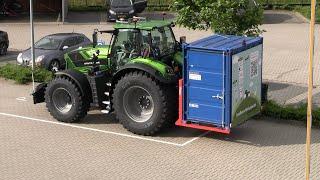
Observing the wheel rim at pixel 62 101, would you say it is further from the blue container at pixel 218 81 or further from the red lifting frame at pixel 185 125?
the blue container at pixel 218 81

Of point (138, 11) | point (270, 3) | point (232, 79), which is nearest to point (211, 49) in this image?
point (232, 79)

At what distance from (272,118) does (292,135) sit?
1.24 m

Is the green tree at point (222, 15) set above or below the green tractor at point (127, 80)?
above

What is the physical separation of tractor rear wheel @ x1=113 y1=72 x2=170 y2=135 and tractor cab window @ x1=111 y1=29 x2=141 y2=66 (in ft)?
2.57

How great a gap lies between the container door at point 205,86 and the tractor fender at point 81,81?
102 inches

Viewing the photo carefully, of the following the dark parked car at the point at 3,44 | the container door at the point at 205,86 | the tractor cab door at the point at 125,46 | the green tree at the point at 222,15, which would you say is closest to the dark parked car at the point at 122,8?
the dark parked car at the point at 3,44

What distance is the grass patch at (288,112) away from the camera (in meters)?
14.6

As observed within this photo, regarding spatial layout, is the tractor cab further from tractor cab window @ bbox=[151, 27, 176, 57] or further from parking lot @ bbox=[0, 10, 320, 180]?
parking lot @ bbox=[0, 10, 320, 180]

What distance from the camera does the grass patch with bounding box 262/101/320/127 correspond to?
14.6m

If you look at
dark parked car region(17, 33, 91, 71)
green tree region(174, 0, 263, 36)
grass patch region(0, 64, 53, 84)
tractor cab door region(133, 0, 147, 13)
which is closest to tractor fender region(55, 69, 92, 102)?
green tree region(174, 0, 263, 36)

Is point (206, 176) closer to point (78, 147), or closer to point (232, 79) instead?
point (232, 79)

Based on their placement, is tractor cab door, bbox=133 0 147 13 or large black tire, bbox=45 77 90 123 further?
tractor cab door, bbox=133 0 147 13

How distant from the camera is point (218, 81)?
12.7 m

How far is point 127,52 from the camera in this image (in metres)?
14.3
